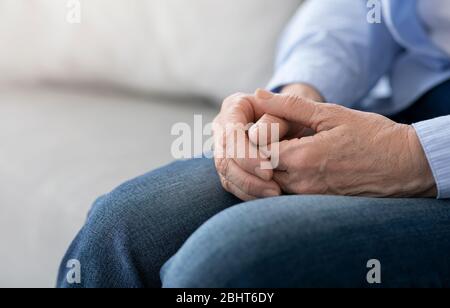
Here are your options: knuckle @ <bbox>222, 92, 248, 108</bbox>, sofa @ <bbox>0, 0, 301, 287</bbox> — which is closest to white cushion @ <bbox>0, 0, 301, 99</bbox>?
sofa @ <bbox>0, 0, 301, 287</bbox>

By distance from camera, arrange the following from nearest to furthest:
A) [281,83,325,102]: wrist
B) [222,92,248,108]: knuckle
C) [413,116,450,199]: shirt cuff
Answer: [413,116,450,199]: shirt cuff, [222,92,248,108]: knuckle, [281,83,325,102]: wrist

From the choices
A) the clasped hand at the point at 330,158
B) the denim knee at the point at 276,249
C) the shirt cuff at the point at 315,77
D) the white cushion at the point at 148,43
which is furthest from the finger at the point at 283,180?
the white cushion at the point at 148,43

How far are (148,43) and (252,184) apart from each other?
524 mm

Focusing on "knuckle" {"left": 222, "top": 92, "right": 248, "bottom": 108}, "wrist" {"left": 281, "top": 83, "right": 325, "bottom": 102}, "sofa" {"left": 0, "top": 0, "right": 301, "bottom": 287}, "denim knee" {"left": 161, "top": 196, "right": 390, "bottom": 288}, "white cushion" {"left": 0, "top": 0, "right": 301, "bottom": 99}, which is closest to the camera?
"denim knee" {"left": 161, "top": 196, "right": 390, "bottom": 288}

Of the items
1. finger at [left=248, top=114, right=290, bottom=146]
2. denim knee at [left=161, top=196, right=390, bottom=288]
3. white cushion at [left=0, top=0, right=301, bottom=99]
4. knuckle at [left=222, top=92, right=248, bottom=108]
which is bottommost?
denim knee at [left=161, top=196, right=390, bottom=288]

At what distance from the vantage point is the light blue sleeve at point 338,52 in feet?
2.83

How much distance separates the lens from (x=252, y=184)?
65 centimetres

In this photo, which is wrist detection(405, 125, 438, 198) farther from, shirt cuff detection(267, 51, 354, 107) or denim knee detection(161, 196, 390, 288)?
shirt cuff detection(267, 51, 354, 107)

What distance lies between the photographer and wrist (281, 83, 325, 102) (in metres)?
0.84

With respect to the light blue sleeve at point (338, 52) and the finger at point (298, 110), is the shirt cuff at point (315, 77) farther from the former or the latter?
the finger at point (298, 110)

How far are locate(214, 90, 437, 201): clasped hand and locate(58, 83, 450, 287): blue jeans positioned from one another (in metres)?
0.04

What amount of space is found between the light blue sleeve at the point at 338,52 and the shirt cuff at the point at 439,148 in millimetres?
243

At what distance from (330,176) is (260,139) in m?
0.08
